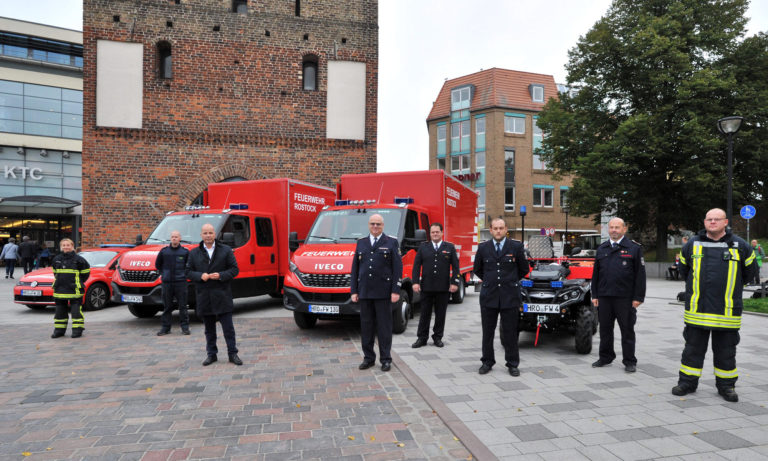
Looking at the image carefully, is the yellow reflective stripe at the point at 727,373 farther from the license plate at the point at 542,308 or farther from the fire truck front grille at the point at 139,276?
the fire truck front grille at the point at 139,276

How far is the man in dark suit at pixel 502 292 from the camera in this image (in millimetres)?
5578

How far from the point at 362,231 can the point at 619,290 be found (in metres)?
4.33

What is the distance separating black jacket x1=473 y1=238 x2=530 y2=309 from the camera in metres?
5.60

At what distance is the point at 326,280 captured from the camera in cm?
763

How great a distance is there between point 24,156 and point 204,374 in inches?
1339

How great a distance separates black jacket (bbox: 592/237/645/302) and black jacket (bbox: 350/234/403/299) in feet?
8.26

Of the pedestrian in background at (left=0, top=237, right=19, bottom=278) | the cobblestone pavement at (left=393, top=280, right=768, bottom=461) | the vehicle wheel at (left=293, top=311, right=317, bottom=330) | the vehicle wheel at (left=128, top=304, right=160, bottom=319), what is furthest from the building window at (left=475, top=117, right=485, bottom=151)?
the cobblestone pavement at (left=393, top=280, right=768, bottom=461)

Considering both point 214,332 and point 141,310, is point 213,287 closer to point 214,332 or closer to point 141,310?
point 214,332

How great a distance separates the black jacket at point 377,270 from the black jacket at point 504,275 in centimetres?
107

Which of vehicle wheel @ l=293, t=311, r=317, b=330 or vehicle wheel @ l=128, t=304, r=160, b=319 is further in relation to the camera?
vehicle wheel @ l=128, t=304, r=160, b=319

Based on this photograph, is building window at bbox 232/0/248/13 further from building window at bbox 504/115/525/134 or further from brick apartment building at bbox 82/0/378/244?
building window at bbox 504/115/525/134

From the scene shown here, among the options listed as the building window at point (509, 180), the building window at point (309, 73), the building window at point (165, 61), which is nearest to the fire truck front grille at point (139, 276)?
the building window at point (165, 61)

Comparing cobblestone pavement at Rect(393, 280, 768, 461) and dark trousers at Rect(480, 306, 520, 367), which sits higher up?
dark trousers at Rect(480, 306, 520, 367)

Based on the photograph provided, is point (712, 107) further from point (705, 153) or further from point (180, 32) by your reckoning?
point (180, 32)
